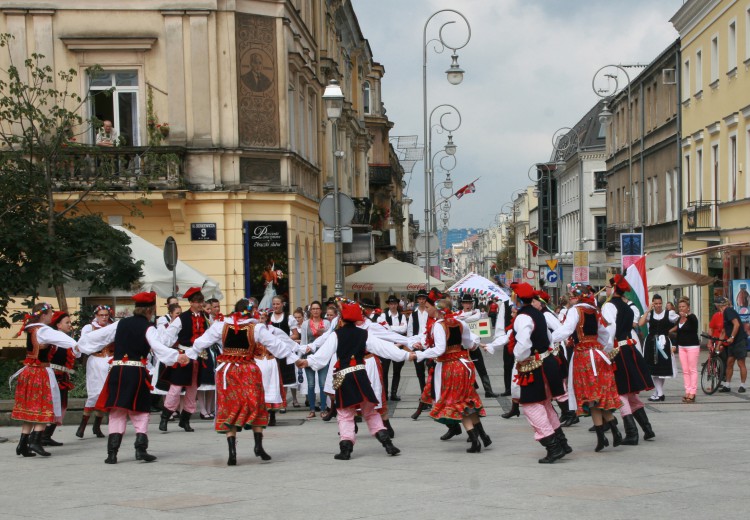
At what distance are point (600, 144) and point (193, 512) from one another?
76.4 metres

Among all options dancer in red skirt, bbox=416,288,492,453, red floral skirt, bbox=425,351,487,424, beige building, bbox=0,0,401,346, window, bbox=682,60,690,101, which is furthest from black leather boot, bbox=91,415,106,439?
window, bbox=682,60,690,101

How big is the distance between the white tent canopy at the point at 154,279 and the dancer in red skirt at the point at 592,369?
924cm

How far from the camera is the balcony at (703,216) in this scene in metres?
37.5

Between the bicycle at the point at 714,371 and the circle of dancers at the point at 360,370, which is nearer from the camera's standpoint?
the circle of dancers at the point at 360,370

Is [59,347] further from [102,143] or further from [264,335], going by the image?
[102,143]

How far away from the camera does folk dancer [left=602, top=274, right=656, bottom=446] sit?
45.0ft

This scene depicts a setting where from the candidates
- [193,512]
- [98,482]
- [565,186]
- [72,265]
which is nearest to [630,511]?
[193,512]

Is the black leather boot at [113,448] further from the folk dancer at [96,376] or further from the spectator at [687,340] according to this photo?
the spectator at [687,340]

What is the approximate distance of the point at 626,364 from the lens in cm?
1387

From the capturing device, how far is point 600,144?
8319 cm

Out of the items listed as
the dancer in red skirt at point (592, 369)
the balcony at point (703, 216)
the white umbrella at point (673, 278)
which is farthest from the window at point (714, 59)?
the dancer in red skirt at point (592, 369)

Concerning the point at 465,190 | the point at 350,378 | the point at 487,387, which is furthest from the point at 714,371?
the point at 465,190

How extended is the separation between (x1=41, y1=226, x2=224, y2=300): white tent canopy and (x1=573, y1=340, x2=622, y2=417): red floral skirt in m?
9.33

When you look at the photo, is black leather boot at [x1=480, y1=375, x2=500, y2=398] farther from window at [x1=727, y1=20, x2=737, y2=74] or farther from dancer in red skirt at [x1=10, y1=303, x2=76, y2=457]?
window at [x1=727, y1=20, x2=737, y2=74]
